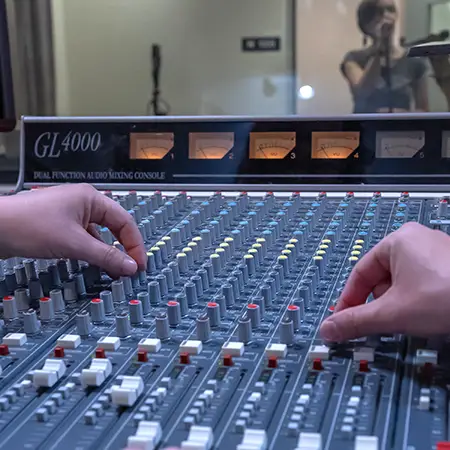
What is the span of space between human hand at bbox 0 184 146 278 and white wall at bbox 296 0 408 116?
10.2 feet

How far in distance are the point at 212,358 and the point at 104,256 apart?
0.35 metres

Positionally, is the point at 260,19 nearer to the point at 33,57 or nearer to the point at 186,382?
the point at 33,57

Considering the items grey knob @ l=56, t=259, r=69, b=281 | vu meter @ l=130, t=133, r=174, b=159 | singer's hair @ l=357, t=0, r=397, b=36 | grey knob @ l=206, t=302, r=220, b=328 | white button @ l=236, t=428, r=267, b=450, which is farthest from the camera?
singer's hair @ l=357, t=0, r=397, b=36

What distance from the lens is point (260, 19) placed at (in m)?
4.17

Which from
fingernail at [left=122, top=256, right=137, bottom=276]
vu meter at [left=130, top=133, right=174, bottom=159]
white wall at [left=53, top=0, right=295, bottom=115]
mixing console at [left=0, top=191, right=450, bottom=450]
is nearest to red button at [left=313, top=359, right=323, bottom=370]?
mixing console at [left=0, top=191, right=450, bottom=450]

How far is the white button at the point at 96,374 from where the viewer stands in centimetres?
78

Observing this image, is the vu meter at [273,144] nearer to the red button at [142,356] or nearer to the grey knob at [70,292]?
the grey knob at [70,292]

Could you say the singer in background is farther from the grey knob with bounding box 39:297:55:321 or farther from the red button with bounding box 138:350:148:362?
the red button with bounding box 138:350:148:362

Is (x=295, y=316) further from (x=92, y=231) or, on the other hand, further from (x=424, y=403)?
(x=92, y=231)

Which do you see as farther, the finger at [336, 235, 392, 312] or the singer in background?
the singer in background

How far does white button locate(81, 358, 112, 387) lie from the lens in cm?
78

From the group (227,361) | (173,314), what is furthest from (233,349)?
(173,314)

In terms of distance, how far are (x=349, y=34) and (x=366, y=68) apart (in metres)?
0.22

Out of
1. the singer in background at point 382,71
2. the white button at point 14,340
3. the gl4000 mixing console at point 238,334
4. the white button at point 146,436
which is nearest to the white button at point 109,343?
the gl4000 mixing console at point 238,334
